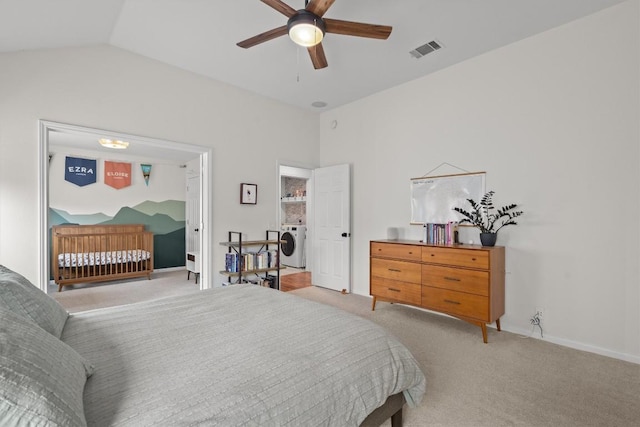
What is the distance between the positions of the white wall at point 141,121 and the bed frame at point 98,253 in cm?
243

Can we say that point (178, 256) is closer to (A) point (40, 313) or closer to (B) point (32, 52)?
(B) point (32, 52)

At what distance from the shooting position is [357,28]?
2.19 metres

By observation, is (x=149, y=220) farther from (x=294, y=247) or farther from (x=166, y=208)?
(x=294, y=247)

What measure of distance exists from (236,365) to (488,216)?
304 centimetres

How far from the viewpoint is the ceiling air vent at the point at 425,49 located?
123 inches

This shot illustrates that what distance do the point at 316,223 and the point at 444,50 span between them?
303 centimetres

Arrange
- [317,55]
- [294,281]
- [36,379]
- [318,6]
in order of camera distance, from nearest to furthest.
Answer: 1. [36,379]
2. [318,6]
3. [317,55]
4. [294,281]

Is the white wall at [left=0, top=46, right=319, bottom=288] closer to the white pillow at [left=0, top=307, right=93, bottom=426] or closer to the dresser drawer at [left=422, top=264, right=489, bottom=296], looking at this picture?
the dresser drawer at [left=422, top=264, right=489, bottom=296]

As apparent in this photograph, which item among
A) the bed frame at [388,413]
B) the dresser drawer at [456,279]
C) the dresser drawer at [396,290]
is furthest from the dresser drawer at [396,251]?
the bed frame at [388,413]

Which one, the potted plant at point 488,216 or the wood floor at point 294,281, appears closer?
the potted plant at point 488,216

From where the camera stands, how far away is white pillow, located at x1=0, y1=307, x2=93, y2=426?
70cm

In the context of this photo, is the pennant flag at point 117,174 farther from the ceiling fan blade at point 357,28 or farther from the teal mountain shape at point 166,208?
the ceiling fan blade at point 357,28

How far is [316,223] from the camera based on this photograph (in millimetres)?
5172

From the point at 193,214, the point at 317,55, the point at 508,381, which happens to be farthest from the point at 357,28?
the point at 193,214
